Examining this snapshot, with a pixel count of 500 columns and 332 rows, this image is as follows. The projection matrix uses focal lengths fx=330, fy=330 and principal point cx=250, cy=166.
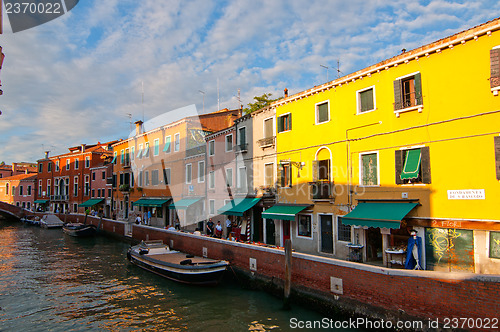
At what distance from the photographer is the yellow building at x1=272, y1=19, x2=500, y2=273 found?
10688 millimetres

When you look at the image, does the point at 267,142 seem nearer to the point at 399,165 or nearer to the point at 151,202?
the point at 399,165

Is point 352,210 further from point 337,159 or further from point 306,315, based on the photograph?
point 306,315

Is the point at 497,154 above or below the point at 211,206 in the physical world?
above

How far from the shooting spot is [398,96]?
13.0 m

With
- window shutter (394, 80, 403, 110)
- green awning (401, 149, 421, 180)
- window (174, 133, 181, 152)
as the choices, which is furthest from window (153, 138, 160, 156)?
green awning (401, 149, 421, 180)

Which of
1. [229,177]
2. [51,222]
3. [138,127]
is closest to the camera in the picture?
[229,177]

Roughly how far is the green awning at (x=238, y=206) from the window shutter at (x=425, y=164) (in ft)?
33.1

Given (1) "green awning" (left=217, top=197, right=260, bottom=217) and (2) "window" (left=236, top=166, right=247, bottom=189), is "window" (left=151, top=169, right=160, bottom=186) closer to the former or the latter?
(1) "green awning" (left=217, top=197, right=260, bottom=217)

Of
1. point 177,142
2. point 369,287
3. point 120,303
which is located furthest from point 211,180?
point 369,287

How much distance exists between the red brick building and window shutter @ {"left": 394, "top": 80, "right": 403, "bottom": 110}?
3773cm

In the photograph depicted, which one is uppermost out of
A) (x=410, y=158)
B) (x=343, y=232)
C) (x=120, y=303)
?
(x=410, y=158)

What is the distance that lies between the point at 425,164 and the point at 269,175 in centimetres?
935

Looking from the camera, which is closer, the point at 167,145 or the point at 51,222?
the point at 167,145

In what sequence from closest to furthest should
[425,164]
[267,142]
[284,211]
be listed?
1. [425,164]
2. [284,211]
3. [267,142]
